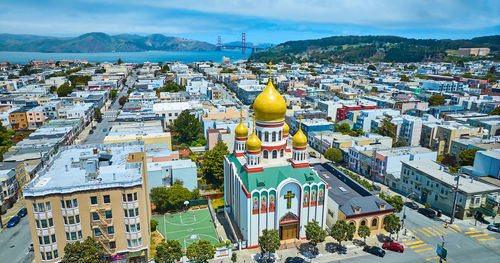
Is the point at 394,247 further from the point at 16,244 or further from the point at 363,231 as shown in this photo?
the point at 16,244

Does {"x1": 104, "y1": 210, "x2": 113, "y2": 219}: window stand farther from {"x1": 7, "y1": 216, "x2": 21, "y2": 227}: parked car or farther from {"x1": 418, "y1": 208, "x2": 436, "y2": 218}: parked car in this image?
{"x1": 418, "y1": 208, "x2": 436, "y2": 218}: parked car

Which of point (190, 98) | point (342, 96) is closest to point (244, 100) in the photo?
point (190, 98)

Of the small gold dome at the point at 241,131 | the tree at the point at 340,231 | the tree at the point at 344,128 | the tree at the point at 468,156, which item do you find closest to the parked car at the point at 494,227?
the tree at the point at 468,156

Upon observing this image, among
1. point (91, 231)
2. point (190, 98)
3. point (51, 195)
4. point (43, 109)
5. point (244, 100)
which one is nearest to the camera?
point (51, 195)

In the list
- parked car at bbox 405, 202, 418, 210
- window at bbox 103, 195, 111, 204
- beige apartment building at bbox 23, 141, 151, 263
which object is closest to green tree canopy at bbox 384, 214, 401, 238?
parked car at bbox 405, 202, 418, 210

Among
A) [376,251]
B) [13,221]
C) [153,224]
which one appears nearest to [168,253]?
[153,224]

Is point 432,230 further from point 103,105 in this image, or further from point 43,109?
point 103,105

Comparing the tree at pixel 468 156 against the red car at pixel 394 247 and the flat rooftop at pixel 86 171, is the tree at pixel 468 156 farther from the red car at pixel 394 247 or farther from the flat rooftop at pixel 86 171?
the flat rooftop at pixel 86 171
